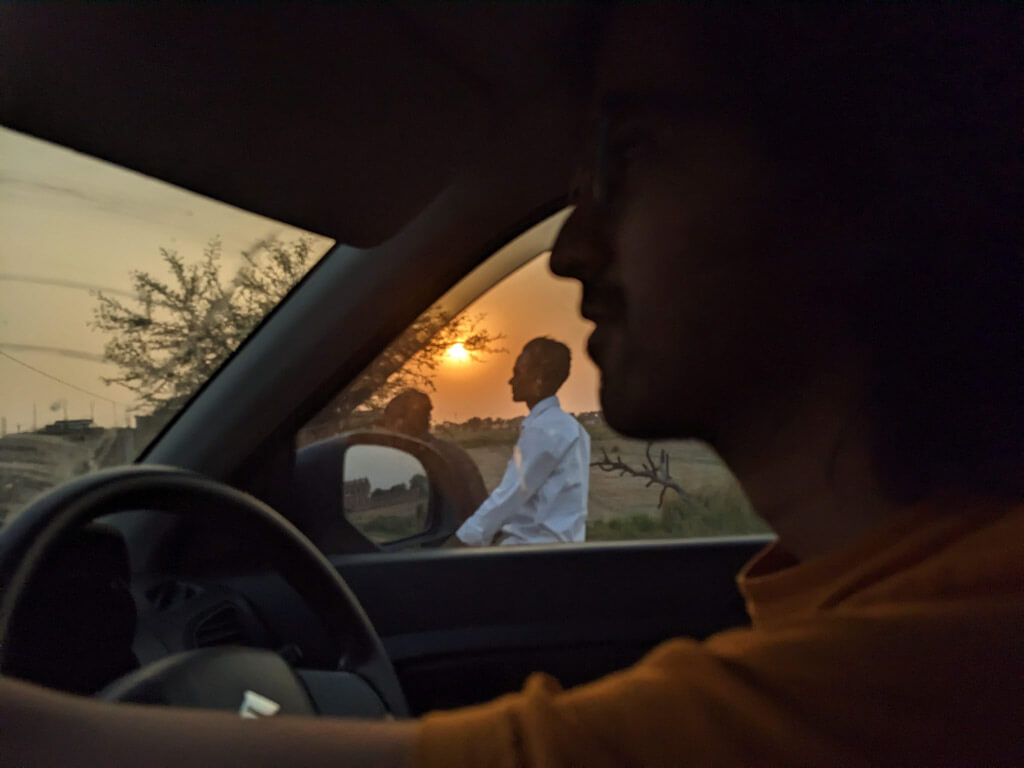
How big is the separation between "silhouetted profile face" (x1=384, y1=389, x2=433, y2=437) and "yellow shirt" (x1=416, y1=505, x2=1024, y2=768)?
6.20ft

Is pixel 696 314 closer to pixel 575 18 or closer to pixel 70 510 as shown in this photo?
pixel 575 18

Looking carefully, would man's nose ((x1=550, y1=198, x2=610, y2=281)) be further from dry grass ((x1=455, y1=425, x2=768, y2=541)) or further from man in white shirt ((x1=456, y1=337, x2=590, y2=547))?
dry grass ((x1=455, y1=425, x2=768, y2=541))

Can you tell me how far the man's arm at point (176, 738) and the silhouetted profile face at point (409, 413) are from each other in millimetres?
1839

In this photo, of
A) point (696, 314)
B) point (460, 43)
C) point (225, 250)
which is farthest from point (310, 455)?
point (696, 314)

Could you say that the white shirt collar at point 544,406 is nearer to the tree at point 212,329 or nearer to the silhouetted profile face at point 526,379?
the silhouetted profile face at point 526,379

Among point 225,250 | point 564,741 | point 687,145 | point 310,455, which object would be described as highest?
point 225,250

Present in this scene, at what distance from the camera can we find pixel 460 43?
1632 mm

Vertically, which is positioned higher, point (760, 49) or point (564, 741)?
point (760, 49)

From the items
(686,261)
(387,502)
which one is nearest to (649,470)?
(387,502)

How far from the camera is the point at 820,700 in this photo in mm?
634

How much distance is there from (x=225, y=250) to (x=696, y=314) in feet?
5.28

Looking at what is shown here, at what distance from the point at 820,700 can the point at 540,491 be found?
1992mm

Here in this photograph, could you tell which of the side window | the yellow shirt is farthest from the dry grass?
the yellow shirt

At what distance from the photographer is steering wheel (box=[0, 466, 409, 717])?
51.8 inches
